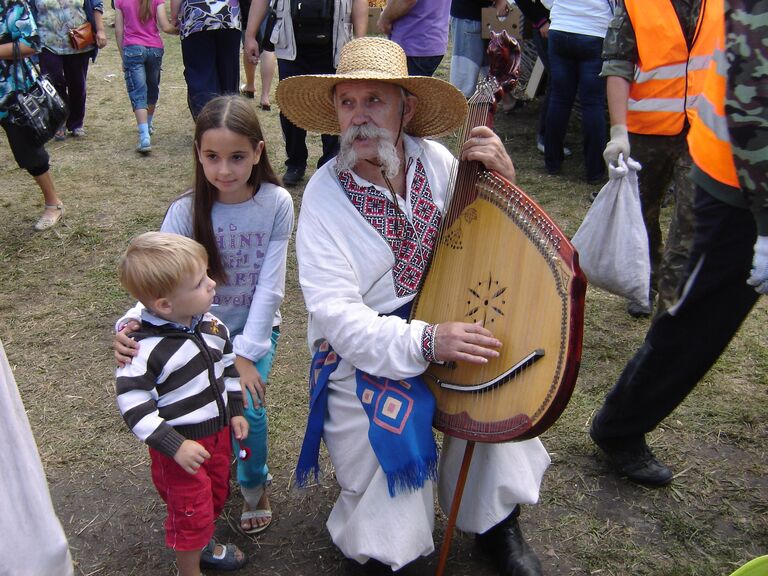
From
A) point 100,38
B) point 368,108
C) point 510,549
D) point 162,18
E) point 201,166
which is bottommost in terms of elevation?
point 510,549

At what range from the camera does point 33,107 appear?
13.9ft

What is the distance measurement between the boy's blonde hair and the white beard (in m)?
0.53

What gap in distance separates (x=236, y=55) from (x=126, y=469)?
3.59m

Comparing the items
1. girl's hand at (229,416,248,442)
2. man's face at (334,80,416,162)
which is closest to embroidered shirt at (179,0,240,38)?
man's face at (334,80,416,162)

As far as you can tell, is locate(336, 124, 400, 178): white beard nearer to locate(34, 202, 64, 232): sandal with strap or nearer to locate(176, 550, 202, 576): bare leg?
locate(176, 550, 202, 576): bare leg

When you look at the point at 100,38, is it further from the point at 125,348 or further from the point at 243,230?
the point at 125,348

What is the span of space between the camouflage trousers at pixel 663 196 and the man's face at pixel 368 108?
1.01 meters

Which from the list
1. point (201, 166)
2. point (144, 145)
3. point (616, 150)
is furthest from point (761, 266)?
point (144, 145)

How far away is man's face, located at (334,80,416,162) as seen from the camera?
2.12 metres

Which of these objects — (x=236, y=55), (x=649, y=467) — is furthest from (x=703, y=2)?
(x=236, y=55)

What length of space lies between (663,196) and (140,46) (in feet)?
15.6

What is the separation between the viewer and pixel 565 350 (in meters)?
1.70

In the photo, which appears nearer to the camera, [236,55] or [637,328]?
[637,328]

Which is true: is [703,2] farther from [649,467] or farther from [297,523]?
[297,523]
